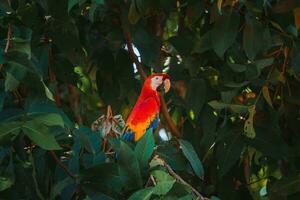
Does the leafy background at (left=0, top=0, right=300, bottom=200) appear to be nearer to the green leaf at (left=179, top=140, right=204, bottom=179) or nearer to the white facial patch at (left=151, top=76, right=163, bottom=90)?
the green leaf at (left=179, top=140, right=204, bottom=179)

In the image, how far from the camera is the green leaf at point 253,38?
10.0 ft

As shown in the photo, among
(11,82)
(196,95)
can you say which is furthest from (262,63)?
(11,82)

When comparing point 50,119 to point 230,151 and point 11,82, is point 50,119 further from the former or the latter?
point 230,151

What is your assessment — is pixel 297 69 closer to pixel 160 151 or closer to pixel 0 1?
pixel 160 151

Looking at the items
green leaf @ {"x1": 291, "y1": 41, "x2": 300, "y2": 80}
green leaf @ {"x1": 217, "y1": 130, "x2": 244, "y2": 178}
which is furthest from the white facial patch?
green leaf @ {"x1": 291, "y1": 41, "x2": 300, "y2": 80}

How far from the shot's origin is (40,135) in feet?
7.81

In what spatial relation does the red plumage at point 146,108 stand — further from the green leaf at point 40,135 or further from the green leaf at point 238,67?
the green leaf at point 40,135

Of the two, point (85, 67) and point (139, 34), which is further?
point (85, 67)

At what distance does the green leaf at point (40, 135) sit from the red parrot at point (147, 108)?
0.66 meters

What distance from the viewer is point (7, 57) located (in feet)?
8.13

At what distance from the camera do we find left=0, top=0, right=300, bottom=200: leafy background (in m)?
2.51

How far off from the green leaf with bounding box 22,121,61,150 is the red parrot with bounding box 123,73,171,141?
2.16ft

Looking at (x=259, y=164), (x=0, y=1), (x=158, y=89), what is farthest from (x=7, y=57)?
(x=259, y=164)

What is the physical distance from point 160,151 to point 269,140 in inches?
20.2
